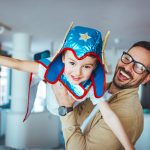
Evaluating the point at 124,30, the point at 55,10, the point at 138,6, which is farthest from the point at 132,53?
the point at 124,30

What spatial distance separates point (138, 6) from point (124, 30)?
0.32 m

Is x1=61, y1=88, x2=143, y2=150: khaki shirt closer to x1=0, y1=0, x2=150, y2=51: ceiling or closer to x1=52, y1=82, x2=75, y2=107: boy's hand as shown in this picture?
x1=52, y1=82, x2=75, y2=107: boy's hand

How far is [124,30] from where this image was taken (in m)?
1.38

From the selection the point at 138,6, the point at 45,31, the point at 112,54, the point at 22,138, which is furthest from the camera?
the point at 22,138

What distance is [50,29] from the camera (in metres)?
1.49

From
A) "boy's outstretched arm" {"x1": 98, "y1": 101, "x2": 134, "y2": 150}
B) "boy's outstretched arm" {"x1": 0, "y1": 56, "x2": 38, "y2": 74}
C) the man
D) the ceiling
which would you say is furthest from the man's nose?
the ceiling

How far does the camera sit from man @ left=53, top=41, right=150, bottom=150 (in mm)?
551

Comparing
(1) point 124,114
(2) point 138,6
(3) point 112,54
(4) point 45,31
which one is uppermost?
(2) point 138,6

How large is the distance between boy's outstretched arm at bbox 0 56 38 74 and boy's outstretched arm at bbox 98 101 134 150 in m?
0.17

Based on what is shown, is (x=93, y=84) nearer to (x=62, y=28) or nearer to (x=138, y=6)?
(x=138, y=6)

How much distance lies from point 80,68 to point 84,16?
0.80 m

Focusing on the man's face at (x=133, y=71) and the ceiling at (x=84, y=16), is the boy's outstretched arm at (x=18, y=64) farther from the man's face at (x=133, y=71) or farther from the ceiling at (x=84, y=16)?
the ceiling at (x=84, y=16)

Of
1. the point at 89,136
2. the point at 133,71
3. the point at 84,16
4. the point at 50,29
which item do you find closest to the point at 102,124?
the point at 89,136

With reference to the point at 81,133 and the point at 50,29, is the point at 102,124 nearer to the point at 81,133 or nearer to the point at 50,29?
the point at 81,133
